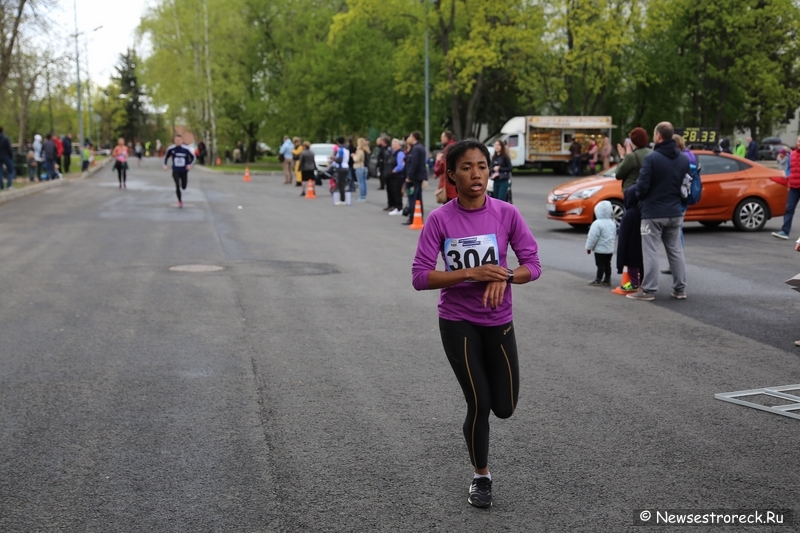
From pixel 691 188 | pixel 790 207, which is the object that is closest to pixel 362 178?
pixel 790 207

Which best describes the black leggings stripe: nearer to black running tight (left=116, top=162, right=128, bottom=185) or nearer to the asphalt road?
black running tight (left=116, top=162, right=128, bottom=185)

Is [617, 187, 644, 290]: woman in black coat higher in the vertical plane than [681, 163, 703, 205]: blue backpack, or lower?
lower

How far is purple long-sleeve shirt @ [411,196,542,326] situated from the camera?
14.0 feet

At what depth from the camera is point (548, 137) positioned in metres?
47.6

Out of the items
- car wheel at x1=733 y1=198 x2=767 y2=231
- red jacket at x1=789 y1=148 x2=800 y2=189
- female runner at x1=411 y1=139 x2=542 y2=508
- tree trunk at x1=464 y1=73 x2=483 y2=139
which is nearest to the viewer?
female runner at x1=411 y1=139 x2=542 y2=508

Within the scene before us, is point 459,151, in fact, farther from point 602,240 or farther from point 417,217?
point 417,217

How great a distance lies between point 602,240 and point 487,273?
725cm

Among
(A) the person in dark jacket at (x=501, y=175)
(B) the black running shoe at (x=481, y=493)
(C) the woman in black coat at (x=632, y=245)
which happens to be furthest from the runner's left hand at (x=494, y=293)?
(A) the person in dark jacket at (x=501, y=175)

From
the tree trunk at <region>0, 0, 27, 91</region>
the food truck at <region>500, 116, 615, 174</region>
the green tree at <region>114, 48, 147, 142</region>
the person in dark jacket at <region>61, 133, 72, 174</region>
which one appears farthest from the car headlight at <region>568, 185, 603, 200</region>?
the green tree at <region>114, 48, 147, 142</region>

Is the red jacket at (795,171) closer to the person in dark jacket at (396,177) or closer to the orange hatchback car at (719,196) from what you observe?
the orange hatchback car at (719,196)

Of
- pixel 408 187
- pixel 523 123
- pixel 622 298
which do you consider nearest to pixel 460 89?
pixel 523 123

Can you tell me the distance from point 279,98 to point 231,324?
5029 centimetres

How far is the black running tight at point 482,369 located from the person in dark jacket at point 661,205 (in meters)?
6.20

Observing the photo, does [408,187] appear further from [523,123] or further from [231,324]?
[523,123]
